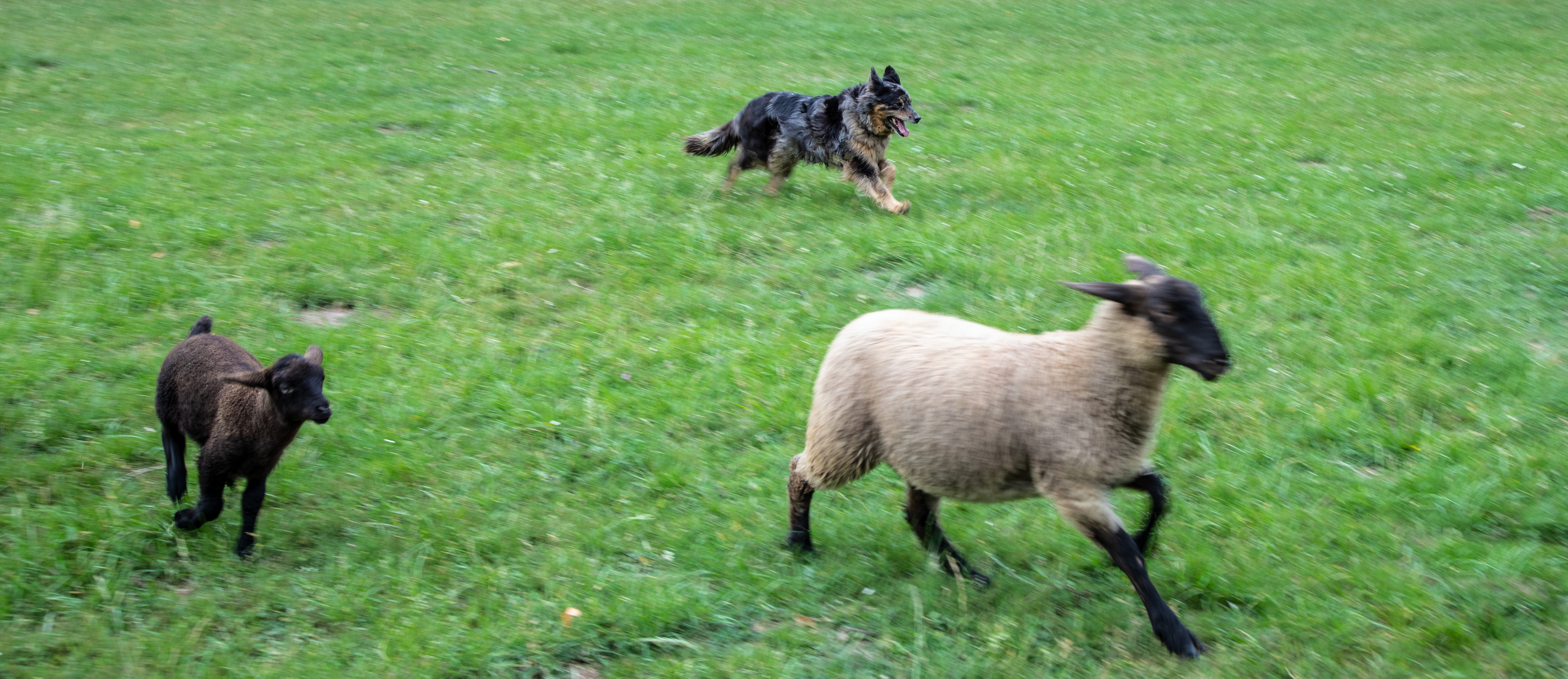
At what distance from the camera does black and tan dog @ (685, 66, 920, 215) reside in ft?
33.7

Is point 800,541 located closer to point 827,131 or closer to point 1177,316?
point 1177,316

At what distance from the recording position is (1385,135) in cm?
1245

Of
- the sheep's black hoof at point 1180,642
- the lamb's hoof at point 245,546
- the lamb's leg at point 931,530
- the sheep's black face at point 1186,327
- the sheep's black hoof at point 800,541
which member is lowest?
the lamb's hoof at point 245,546

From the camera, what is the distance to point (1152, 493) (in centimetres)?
439

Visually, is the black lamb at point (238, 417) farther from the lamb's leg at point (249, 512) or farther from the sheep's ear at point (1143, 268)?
the sheep's ear at point (1143, 268)

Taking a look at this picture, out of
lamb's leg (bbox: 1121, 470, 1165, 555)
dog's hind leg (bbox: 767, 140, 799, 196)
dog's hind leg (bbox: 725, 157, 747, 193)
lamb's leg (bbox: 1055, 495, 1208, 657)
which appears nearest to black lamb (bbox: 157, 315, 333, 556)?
lamb's leg (bbox: 1055, 495, 1208, 657)

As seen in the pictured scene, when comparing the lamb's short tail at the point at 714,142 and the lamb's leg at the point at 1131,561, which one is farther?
the lamb's short tail at the point at 714,142

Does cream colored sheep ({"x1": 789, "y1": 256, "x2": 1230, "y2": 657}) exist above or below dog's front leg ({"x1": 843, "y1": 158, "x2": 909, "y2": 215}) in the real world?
above

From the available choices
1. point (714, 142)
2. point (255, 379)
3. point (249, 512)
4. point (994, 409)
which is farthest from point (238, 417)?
point (714, 142)

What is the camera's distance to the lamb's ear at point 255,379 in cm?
469

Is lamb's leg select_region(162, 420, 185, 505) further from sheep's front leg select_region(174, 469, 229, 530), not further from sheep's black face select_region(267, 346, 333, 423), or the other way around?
sheep's black face select_region(267, 346, 333, 423)

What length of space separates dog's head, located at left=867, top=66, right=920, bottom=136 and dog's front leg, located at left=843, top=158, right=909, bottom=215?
1.77 ft

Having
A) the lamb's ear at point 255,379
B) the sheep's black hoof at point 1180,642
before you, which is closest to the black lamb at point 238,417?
the lamb's ear at point 255,379

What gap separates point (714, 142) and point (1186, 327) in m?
7.62
